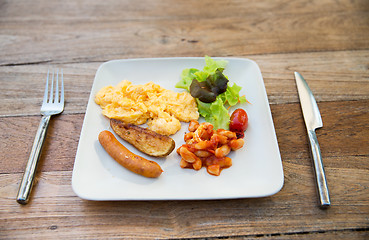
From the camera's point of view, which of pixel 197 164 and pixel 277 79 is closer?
pixel 197 164

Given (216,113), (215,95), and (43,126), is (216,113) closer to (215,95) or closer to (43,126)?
(215,95)

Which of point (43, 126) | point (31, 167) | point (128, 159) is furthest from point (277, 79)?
point (31, 167)

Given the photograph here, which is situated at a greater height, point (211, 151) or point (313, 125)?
point (211, 151)

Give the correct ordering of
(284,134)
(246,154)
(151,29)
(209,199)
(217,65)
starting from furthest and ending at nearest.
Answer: (151,29)
(217,65)
(284,134)
(246,154)
(209,199)

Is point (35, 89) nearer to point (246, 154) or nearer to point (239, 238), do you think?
point (246, 154)

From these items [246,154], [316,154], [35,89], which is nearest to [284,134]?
[316,154]

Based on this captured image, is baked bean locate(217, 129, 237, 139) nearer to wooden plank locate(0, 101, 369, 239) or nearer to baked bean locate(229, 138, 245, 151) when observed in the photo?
baked bean locate(229, 138, 245, 151)

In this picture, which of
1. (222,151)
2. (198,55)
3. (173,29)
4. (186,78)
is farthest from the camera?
(173,29)

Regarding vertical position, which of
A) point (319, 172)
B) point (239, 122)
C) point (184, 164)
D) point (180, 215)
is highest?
point (239, 122)
